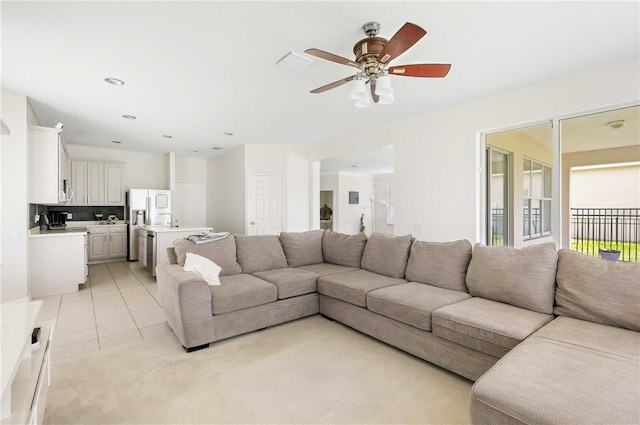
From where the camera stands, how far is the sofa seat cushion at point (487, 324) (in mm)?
1909

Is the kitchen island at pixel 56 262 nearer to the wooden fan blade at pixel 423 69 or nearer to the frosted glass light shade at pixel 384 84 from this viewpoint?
the frosted glass light shade at pixel 384 84

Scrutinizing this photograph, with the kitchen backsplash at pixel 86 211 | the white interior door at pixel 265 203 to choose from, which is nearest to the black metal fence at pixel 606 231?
the white interior door at pixel 265 203

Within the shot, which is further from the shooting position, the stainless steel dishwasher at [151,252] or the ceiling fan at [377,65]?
the stainless steel dishwasher at [151,252]

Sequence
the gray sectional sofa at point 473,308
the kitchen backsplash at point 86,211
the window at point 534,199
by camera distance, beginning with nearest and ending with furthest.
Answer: the gray sectional sofa at point 473,308 < the window at point 534,199 < the kitchen backsplash at point 86,211

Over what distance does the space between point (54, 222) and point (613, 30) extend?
897 centimetres

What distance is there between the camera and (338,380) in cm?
214

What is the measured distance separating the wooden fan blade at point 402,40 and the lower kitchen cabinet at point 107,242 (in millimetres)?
7029

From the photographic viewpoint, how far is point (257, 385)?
2086 millimetres

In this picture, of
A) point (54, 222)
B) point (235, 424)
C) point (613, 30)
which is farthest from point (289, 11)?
point (54, 222)

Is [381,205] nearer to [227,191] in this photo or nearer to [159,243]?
[227,191]

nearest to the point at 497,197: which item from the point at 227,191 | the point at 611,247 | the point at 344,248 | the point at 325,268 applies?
the point at 611,247

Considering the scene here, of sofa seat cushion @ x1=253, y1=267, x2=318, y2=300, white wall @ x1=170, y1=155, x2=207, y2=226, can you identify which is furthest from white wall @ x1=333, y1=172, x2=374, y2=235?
sofa seat cushion @ x1=253, y1=267, x2=318, y2=300

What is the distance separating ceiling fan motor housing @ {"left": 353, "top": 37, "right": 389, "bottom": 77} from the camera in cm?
226

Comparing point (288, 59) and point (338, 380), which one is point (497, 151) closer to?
point (288, 59)
